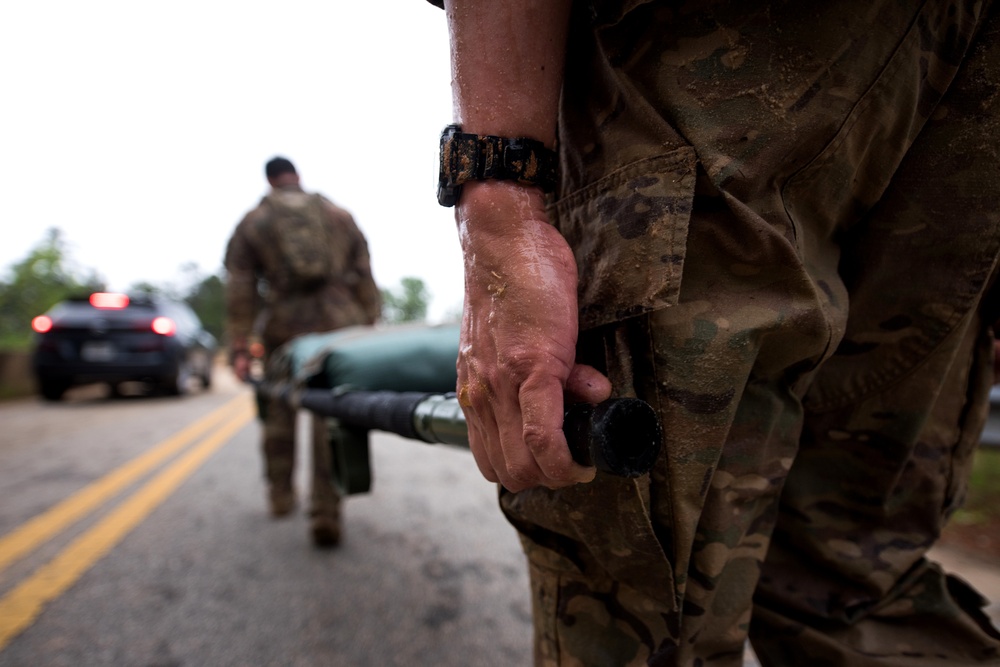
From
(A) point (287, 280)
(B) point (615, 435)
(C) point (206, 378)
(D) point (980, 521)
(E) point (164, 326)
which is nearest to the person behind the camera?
(B) point (615, 435)

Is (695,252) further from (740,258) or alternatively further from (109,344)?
(109,344)

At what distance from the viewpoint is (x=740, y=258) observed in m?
0.72

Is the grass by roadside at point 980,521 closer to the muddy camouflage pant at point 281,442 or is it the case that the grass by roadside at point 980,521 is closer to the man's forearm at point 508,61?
the man's forearm at point 508,61

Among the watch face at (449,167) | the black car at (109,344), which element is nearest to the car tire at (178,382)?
the black car at (109,344)

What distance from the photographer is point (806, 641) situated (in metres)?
0.95

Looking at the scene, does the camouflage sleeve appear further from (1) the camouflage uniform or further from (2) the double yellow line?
(2) the double yellow line

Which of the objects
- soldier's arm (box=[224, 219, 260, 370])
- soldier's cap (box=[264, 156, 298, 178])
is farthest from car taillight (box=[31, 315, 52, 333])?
soldier's cap (box=[264, 156, 298, 178])

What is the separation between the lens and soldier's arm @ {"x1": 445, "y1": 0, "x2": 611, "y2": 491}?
64 cm

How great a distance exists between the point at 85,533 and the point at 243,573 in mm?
971

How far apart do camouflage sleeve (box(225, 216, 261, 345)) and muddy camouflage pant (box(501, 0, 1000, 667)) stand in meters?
2.97

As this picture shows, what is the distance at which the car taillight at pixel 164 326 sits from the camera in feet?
26.6

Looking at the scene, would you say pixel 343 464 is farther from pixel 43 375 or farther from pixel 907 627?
pixel 43 375

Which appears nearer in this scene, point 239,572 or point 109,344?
point 239,572

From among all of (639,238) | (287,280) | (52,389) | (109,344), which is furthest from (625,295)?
(52,389)
